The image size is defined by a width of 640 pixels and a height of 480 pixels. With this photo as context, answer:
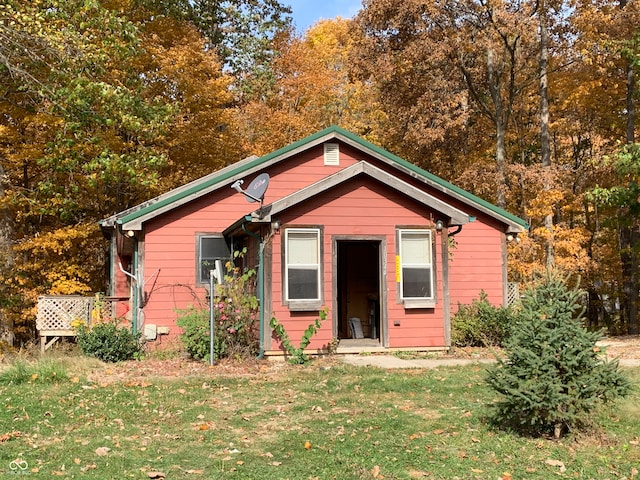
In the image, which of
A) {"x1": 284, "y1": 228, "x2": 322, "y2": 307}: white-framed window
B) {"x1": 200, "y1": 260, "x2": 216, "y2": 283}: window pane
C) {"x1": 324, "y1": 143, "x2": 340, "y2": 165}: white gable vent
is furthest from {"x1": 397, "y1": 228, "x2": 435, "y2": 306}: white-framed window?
{"x1": 200, "y1": 260, "x2": 216, "y2": 283}: window pane

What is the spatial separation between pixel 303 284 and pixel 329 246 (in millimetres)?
952

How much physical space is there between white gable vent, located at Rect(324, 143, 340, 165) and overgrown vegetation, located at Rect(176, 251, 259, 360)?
15.7ft

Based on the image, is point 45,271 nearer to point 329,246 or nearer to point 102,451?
point 329,246

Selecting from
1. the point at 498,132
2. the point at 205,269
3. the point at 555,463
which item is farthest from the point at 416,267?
the point at 498,132

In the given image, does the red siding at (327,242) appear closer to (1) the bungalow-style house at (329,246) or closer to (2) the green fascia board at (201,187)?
(1) the bungalow-style house at (329,246)

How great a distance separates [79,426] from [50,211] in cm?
1215

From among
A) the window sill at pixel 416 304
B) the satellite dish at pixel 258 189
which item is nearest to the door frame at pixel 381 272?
the window sill at pixel 416 304

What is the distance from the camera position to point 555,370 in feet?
19.7

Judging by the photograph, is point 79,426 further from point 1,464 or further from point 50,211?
point 50,211

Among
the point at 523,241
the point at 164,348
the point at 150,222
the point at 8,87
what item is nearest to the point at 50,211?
the point at 8,87

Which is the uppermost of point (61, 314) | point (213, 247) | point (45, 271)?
point (213, 247)

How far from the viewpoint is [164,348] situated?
537 inches

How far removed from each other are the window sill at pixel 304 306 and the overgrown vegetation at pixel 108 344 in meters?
3.37

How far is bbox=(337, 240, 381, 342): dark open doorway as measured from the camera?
16.3 metres
